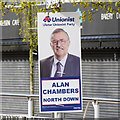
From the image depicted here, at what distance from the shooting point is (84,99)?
7.10 metres

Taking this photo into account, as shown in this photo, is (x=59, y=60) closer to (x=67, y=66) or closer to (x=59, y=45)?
(x=67, y=66)

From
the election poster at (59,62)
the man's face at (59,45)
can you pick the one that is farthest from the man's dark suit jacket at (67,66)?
the man's face at (59,45)

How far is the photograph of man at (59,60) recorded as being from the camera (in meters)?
6.92

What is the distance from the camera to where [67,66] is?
6.96 metres

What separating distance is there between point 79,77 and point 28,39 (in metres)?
3.53

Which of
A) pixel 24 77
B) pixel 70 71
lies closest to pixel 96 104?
pixel 70 71

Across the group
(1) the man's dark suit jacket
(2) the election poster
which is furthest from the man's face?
(1) the man's dark suit jacket

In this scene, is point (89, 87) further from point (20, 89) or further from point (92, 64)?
point (20, 89)

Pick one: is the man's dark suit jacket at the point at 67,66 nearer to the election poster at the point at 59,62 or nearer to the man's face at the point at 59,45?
the election poster at the point at 59,62

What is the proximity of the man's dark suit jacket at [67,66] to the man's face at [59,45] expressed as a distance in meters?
0.13

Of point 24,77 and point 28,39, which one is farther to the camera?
point 24,77

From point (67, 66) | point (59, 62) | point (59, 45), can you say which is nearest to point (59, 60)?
point (59, 62)

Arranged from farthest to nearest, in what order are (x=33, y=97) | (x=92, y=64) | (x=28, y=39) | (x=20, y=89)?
(x=20, y=89)
(x=92, y=64)
(x=28, y=39)
(x=33, y=97)

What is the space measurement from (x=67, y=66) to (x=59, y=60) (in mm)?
198
